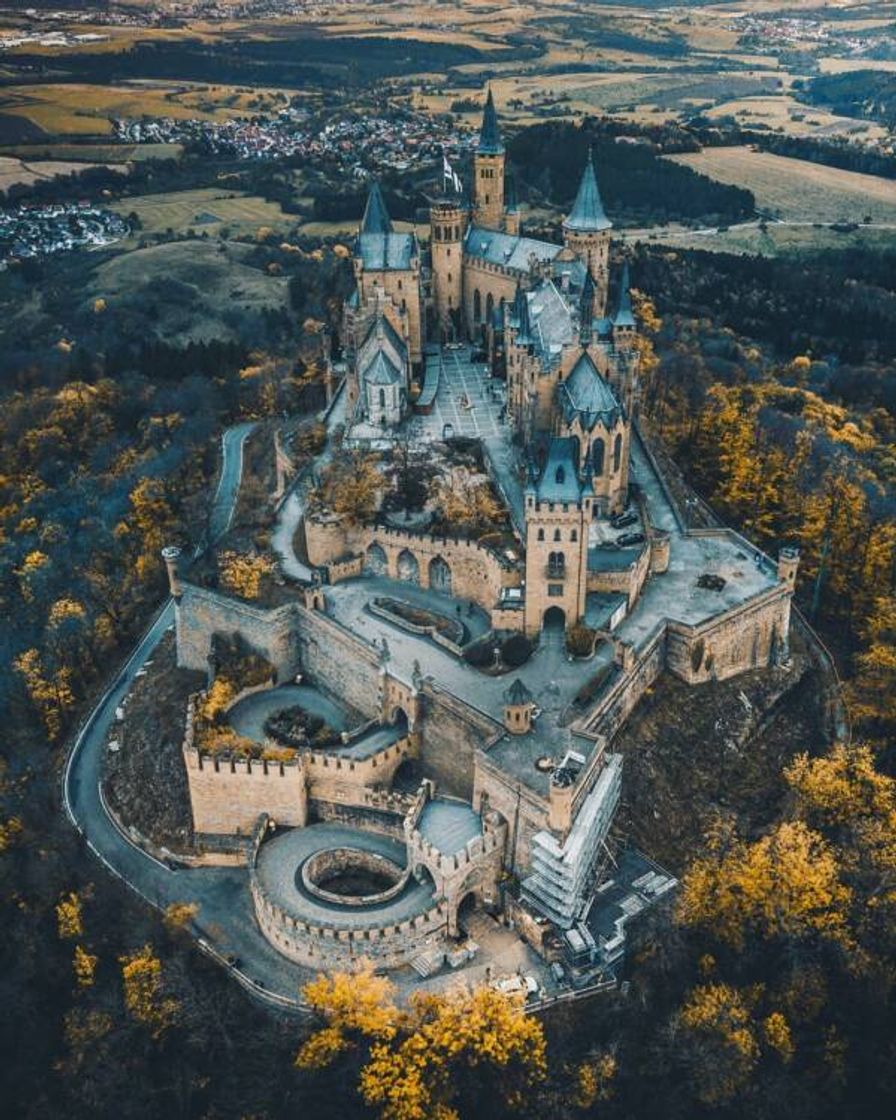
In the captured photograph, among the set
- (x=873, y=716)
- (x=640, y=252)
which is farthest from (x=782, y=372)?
(x=873, y=716)

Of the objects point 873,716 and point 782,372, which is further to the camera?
point 782,372

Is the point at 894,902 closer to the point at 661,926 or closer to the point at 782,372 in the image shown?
the point at 661,926

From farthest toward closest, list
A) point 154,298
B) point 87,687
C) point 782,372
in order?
point 154,298 → point 782,372 → point 87,687

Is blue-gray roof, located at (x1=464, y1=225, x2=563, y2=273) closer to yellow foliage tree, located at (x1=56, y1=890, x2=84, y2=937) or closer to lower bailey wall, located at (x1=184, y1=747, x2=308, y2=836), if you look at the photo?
lower bailey wall, located at (x1=184, y1=747, x2=308, y2=836)

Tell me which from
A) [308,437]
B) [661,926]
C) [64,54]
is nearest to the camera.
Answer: [661,926]


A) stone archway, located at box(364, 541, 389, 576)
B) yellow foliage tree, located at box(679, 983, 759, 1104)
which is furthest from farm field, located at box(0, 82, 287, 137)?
yellow foliage tree, located at box(679, 983, 759, 1104)

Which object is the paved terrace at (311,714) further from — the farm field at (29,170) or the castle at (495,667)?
the farm field at (29,170)
